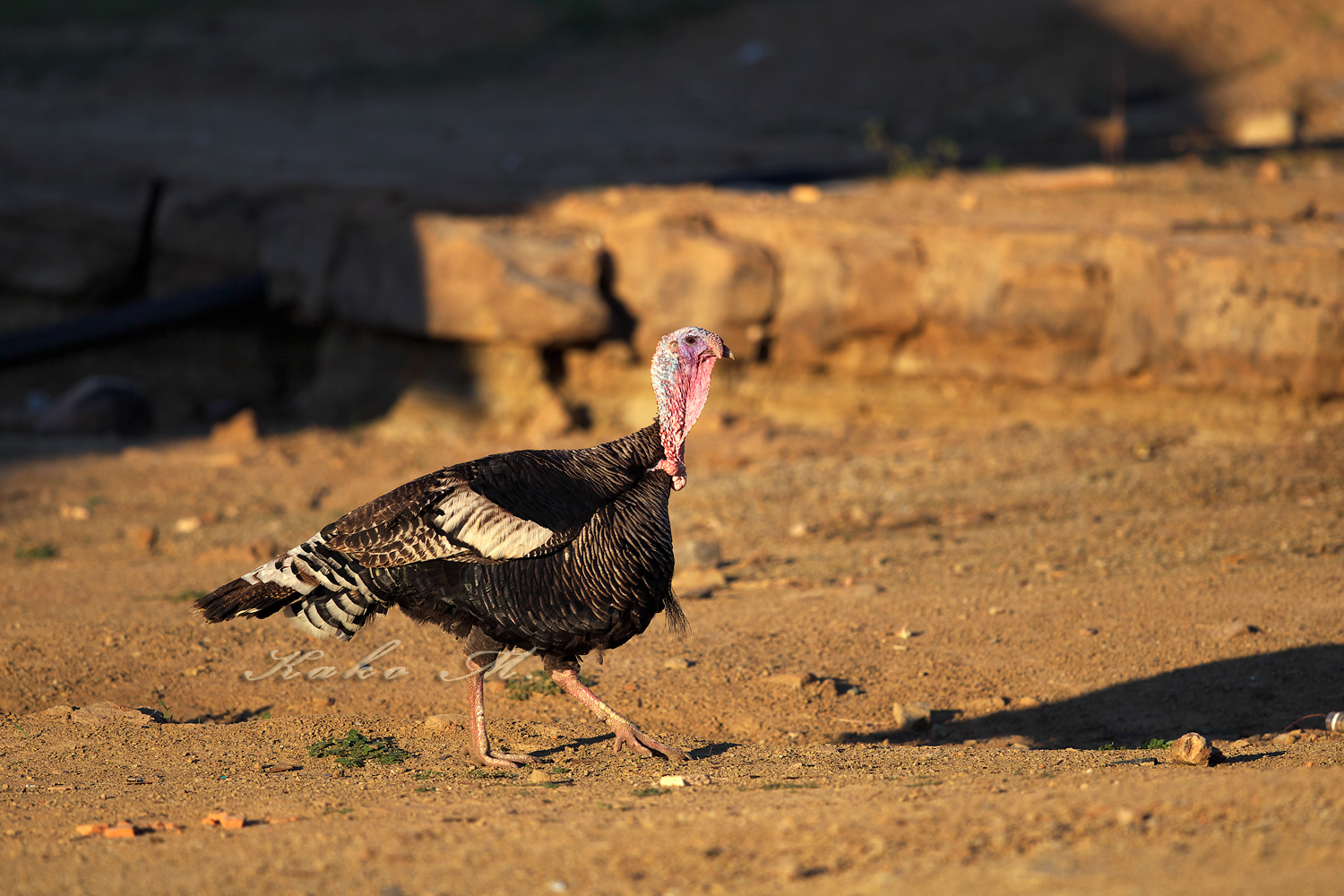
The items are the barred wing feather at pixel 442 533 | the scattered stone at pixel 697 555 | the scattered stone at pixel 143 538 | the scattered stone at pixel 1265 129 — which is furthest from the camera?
the scattered stone at pixel 1265 129

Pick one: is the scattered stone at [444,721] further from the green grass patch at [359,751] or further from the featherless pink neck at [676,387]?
the featherless pink neck at [676,387]

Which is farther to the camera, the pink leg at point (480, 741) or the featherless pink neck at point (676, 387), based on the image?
the featherless pink neck at point (676, 387)

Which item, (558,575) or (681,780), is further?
(558,575)

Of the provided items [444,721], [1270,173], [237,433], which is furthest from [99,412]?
[1270,173]

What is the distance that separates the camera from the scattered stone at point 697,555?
707 centimetres

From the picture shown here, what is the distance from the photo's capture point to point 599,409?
406 inches

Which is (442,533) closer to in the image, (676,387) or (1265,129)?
(676,387)

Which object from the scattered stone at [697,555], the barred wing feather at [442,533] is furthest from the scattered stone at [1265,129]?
Result: the barred wing feather at [442,533]

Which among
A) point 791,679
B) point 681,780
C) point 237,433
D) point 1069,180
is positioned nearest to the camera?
point 681,780

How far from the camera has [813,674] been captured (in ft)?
18.2

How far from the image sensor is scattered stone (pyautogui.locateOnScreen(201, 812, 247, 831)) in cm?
374

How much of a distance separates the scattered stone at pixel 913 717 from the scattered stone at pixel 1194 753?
3.41 feet

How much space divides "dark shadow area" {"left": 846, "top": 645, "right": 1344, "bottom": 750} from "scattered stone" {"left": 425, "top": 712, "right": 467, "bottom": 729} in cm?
150

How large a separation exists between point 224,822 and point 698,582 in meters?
3.38
